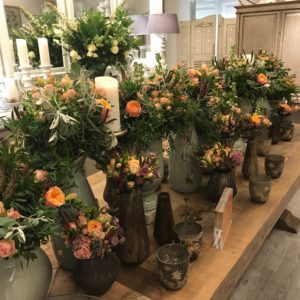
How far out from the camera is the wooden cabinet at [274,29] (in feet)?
12.8

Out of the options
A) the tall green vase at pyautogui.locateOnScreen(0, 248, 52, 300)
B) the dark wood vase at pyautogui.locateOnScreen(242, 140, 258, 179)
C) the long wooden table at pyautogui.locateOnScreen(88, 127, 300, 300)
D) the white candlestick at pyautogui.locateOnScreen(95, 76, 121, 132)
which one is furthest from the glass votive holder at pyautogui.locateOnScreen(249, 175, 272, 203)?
the tall green vase at pyautogui.locateOnScreen(0, 248, 52, 300)

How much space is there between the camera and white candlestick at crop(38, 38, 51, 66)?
3023 mm

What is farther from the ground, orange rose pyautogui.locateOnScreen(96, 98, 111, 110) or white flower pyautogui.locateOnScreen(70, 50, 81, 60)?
white flower pyautogui.locateOnScreen(70, 50, 81, 60)

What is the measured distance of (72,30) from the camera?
170cm

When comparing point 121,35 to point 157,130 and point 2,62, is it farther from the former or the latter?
point 2,62

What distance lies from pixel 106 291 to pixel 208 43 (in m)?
5.28

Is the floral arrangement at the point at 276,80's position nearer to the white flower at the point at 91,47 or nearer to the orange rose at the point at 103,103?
the white flower at the point at 91,47

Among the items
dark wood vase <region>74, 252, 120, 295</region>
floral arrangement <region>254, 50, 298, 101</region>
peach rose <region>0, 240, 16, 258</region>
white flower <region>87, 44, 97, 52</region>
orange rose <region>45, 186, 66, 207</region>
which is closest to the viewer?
peach rose <region>0, 240, 16, 258</region>

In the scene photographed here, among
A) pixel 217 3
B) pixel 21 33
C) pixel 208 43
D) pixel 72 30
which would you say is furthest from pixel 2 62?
pixel 217 3

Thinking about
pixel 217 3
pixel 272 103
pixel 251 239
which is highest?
pixel 217 3

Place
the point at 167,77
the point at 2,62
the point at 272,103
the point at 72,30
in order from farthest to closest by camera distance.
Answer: the point at 2,62
the point at 272,103
the point at 72,30
the point at 167,77

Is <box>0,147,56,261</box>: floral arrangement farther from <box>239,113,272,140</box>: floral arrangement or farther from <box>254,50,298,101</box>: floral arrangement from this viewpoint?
<box>254,50,298,101</box>: floral arrangement

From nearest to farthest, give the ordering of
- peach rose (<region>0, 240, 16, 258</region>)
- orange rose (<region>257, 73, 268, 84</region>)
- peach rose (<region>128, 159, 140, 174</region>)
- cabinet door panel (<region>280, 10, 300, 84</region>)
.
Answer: peach rose (<region>0, 240, 16, 258</region>) < peach rose (<region>128, 159, 140, 174</region>) < orange rose (<region>257, 73, 268, 84</region>) < cabinet door panel (<region>280, 10, 300, 84</region>)

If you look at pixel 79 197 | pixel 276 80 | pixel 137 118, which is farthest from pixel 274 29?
pixel 79 197
